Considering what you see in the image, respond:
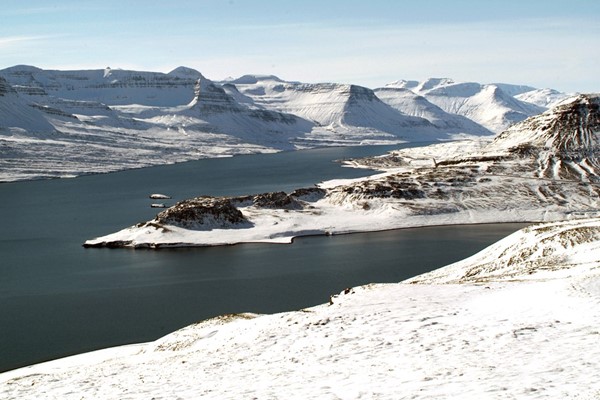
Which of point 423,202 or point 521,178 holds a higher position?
point 521,178

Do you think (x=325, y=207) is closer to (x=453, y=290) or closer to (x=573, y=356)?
(x=453, y=290)

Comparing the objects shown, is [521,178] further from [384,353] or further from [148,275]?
[384,353]

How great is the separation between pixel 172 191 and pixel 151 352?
10843 cm

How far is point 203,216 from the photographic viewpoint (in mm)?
89188

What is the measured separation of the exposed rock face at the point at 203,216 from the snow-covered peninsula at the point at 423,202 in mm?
132

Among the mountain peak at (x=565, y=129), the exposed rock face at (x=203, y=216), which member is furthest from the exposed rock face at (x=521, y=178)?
the exposed rock face at (x=203, y=216)

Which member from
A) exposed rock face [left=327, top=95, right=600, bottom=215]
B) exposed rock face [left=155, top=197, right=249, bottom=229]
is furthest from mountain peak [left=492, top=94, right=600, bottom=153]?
exposed rock face [left=155, top=197, right=249, bottom=229]

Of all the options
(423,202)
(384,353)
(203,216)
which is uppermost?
(384,353)

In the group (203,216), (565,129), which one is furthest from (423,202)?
(565,129)

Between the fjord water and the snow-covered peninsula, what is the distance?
440cm

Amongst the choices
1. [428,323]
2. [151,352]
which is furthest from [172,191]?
[428,323]

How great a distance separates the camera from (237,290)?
190 feet

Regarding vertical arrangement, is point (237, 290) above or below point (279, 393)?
below

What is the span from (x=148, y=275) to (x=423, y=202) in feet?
174
